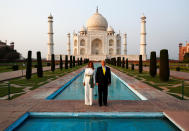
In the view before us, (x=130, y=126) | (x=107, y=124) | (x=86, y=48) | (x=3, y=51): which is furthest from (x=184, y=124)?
(x=86, y=48)

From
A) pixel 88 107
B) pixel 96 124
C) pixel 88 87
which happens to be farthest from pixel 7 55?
pixel 96 124

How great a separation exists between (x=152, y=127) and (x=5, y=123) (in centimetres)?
210

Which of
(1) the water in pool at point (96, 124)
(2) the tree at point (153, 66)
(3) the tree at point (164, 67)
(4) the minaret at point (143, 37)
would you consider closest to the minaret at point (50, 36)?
(4) the minaret at point (143, 37)

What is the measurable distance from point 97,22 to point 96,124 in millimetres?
35483

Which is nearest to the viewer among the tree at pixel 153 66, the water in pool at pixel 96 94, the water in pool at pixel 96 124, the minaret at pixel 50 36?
the water in pool at pixel 96 124

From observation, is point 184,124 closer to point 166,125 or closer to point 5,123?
point 166,125

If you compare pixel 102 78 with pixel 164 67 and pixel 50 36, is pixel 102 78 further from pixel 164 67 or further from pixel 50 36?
pixel 50 36

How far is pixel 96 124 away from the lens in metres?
2.52

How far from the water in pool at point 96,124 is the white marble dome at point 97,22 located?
35.0m

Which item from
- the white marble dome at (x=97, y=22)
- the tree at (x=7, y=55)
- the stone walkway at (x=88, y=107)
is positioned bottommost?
the stone walkway at (x=88, y=107)

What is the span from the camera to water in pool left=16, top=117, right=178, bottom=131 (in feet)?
7.91

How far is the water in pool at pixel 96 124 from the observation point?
241 cm

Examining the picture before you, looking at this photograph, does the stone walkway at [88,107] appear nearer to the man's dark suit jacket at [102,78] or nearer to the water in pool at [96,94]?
the man's dark suit jacket at [102,78]

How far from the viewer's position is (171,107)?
3.05 m
